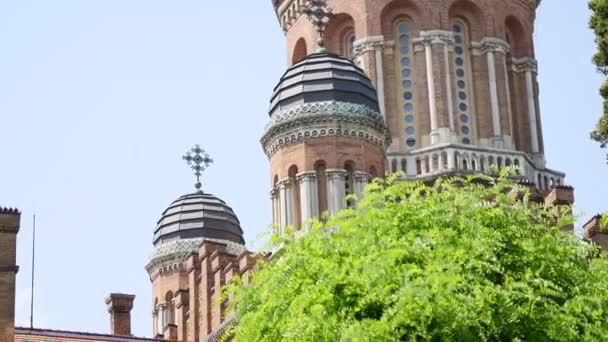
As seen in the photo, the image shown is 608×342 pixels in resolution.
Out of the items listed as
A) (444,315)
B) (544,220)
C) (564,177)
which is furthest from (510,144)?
(444,315)

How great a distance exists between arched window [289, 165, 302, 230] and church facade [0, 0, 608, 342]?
0.03 meters

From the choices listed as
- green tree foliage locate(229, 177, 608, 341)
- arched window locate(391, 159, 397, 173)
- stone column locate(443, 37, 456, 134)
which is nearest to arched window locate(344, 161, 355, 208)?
arched window locate(391, 159, 397, 173)

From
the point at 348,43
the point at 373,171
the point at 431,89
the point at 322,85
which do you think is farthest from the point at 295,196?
the point at 348,43

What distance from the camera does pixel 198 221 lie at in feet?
168

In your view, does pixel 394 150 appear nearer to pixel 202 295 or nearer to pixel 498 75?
pixel 498 75

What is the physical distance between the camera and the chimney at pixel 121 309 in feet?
145

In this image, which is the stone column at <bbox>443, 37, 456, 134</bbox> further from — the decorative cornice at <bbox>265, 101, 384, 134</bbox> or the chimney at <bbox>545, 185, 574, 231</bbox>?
the chimney at <bbox>545, 185, 574, 231</bbox>

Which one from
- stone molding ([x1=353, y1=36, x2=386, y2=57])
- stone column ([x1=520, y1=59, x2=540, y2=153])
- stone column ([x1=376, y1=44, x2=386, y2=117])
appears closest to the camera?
stone column ([x1=376, y1=44, x2=386, y2=117])

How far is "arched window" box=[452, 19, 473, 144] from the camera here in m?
53.5

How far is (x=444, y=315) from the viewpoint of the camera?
867 inches

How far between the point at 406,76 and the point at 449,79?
127 cm

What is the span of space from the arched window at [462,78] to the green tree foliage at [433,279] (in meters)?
28.0

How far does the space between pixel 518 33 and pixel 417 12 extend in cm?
377

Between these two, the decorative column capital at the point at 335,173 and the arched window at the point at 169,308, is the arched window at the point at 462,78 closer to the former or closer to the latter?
the decorative column capital at the point at 335,173
